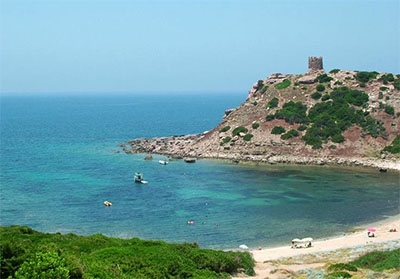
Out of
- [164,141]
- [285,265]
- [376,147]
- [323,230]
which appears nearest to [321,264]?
[285,265]

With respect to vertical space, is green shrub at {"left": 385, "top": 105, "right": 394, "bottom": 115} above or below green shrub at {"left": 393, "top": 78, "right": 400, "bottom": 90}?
below

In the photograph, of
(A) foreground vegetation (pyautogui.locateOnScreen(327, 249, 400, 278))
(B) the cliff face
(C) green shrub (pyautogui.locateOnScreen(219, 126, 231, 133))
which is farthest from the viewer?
(C) green shrub (pyautogui.locateOnScreen(219, 126, 231, 133))

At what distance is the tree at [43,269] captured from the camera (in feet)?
50.3

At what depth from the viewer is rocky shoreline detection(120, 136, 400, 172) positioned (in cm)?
6994

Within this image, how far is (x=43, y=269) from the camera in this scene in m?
15.5

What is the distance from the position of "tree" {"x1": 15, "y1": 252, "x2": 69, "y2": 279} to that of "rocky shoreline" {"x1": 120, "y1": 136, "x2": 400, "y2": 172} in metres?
57.6

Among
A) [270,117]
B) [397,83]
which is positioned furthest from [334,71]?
[270,117]

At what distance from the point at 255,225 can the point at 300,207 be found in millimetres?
7896

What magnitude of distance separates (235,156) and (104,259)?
53.2 meters

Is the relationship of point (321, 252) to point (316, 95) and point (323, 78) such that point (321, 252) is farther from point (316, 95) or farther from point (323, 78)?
point (323, 78)

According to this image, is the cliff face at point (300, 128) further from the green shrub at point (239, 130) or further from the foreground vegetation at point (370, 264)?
the foreground vegetation at point (370, 264)

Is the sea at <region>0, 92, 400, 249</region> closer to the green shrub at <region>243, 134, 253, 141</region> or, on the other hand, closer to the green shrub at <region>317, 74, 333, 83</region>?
the green shrub at <region>243, 134, 253, 141</region>

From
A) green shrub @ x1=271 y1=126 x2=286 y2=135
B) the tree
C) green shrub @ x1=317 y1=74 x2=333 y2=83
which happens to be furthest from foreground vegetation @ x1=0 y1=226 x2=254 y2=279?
green shrub @ x1=317 y1=74 x2=333 y2=83

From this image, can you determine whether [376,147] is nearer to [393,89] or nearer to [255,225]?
[393,89]
